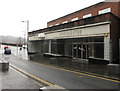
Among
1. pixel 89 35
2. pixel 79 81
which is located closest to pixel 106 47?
pixel 89 35

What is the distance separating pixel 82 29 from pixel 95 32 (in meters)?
1.93

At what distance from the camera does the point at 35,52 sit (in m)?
27.4

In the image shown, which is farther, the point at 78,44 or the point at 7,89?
the point at 78,44

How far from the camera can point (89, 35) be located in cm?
1328

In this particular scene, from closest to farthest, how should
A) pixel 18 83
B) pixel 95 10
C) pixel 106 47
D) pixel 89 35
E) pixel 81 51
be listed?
pixel 18 83 → pixel 106 47 → pixel 89 35 → pixel 81 51 → pixel 95 10

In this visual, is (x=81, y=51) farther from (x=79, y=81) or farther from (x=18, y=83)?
(x=18, y=83)

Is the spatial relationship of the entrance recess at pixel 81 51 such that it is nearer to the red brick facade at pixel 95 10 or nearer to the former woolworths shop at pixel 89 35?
the former woolworths shop at pixel 89 35

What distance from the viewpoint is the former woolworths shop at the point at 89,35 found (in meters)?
11.8

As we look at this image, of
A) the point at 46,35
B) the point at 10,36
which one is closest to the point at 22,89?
the point at 46,35

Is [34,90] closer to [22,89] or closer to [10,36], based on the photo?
[22,89]

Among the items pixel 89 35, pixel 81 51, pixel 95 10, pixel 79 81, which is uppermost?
pixel 95 10

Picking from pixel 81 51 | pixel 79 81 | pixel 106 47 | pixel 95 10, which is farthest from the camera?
pixel 95 10

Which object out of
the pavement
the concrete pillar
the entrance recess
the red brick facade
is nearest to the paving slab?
the pavement

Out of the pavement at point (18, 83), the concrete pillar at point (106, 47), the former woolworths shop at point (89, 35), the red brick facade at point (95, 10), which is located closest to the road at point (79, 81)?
the pavement at point (18, 83)
